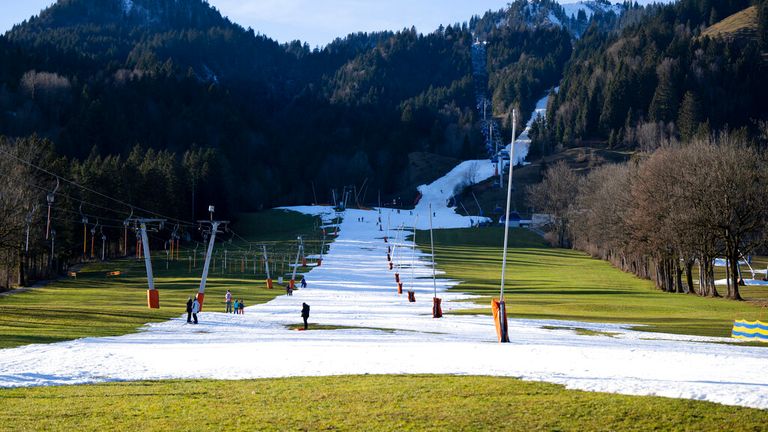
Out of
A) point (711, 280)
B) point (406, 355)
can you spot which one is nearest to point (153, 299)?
point (406, 355)

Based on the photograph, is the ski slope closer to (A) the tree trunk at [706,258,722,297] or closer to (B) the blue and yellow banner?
(B) the blue and yellow banner

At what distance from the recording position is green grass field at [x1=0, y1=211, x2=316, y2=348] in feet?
120

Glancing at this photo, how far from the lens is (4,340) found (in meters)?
31.3

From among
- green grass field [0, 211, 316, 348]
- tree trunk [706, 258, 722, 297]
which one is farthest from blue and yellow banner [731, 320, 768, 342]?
tree trunk [706, 258, 722, 297]

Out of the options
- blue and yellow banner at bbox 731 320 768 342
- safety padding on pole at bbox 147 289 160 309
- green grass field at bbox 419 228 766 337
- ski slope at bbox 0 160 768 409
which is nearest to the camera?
ski slope at bbox 0 160 768 409

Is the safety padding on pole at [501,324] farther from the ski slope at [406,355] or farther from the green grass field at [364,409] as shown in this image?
the green grass field at [364,409]

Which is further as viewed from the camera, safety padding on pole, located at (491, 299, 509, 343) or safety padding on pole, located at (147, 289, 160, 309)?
safety padding on pole, located at (147, 289, 160, 309)

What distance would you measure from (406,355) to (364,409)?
31.4 feet

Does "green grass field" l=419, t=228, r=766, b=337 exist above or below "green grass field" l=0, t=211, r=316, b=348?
below

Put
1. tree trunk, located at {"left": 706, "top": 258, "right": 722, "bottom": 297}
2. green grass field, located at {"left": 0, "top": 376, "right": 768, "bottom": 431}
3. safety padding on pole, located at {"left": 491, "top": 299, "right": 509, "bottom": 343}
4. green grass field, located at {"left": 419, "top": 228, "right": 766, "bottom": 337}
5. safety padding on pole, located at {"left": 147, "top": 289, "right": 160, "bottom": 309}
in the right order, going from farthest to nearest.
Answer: tree trunk, located at {"left": 706, "top": 258, "right": 722, "bottom": 297} → safety padding on pole, located at {"left": 147, "top": 289, "right": 160, "bottom": 309} → green grass field, located at {"left": 419, "top": 228, "right": 766, "bottom": 337} → safety padding on pole, located at {"left": 491, "top": 299, "right": 509, "bottom": 343} → green grass field, located at {"left": 0, "top": 376, "right": 768, "bottom": 431}

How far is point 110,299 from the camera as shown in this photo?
59031 millimetres

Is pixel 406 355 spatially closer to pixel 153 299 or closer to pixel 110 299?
pixel 153 299

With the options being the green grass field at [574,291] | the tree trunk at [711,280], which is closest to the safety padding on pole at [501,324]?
the green grass field at [574,291]

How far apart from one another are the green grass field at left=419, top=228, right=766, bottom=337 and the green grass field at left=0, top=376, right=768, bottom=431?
2267 cm
